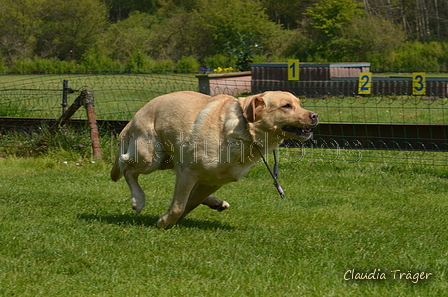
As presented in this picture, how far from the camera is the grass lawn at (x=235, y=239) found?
172 inches

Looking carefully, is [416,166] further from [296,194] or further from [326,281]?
[326,281]

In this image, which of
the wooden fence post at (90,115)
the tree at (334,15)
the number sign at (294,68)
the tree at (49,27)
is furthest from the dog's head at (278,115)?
the tree at (49,27)

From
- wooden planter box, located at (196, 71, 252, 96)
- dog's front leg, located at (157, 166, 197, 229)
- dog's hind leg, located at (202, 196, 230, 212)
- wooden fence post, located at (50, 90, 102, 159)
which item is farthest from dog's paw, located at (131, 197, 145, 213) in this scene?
wooden planter box, located at (196, 71, 252, 96)

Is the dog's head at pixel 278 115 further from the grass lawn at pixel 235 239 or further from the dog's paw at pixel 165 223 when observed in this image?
the dog's paw at pixel 165 223

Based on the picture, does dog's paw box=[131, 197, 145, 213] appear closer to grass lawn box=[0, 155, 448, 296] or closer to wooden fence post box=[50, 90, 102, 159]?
grass lawn box=[0, 155, 448, 296]

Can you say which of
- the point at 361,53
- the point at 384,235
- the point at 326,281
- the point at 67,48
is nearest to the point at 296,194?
the point at 384,235

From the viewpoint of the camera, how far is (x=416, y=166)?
30.1 ft

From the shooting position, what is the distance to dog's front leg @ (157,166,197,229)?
5.66 m

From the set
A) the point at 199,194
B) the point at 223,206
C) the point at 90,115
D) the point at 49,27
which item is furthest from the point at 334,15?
the point at 199,194

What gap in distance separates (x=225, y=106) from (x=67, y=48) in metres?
60.6

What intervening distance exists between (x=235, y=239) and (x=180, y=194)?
70 centimetres

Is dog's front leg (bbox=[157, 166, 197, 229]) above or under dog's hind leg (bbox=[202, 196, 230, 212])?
above

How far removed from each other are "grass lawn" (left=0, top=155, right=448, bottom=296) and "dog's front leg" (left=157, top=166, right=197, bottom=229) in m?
0.15

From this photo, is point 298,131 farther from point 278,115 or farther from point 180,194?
point 180,194
